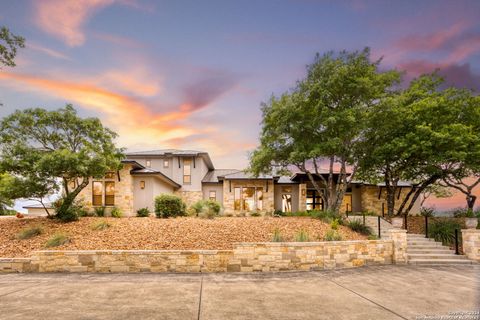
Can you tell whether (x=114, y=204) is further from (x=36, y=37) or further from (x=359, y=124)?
(x=359, y=124)

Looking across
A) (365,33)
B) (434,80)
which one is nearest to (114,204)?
(365,33)

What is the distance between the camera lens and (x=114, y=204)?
20.2 meters

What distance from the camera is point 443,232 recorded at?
13.5 m

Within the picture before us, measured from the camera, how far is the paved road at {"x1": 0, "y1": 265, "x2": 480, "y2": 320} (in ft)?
17.3

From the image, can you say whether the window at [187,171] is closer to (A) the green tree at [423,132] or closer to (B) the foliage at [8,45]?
(A) the green tree at [423,132]

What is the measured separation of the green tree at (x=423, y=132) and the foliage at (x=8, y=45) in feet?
54.4

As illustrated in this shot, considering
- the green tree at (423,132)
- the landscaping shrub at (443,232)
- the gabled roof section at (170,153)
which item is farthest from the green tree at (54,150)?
the landscaping shrub at (443,232)

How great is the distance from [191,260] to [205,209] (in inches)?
280

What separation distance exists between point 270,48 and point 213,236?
9.97 m

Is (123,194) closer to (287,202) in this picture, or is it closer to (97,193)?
(97,193)

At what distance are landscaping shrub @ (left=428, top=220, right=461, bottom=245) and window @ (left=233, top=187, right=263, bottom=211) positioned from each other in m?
14.7

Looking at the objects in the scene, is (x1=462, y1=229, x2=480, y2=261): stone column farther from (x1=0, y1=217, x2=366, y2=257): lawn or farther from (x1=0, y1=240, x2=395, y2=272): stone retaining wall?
(x1=0, y1=240, x2=395, y2=272): stone retaining wall

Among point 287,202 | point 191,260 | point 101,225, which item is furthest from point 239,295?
point 287,202

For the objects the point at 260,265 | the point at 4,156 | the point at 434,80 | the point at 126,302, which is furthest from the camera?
the point at 434,80
